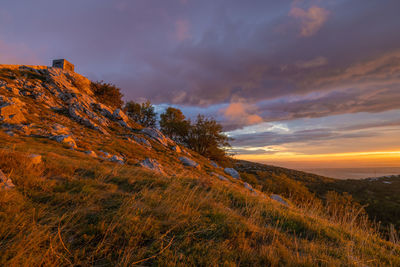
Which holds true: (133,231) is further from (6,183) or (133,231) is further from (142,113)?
(142,113)

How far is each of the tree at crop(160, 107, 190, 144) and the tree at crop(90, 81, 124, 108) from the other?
13.8m

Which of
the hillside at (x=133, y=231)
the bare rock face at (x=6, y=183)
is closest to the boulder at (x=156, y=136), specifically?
the hillside at (x=133, y=231)

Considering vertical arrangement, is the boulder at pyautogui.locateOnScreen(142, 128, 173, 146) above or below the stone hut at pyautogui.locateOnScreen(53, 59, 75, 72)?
below

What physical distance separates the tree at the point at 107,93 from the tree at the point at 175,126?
13834 millimetres

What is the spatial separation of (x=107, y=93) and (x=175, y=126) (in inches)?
841

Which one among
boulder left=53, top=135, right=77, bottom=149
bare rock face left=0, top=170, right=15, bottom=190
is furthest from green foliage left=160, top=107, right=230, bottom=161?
bare rock face left=0, top=170, right=15, bottom=190

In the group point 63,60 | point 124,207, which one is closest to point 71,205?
point 124,207

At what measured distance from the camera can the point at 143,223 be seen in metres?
3.22

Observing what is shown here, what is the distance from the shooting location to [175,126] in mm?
42188

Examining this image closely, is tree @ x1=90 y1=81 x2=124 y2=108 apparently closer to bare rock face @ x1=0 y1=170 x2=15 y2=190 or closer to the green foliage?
the green foliage

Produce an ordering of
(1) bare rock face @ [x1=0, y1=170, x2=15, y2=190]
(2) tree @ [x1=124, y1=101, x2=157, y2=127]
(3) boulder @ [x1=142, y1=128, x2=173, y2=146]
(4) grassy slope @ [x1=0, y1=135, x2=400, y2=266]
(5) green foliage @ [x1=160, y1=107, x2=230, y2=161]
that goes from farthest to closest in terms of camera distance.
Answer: (2) tree @ [x1=124, y1=101, x2=157, y2=127], (5) green foliage @ [x1=160, y1=107, x2=230, y2=161], (3) boulder @ [x1=142, y1=128, x2=173, y2=146], (1) bare rock face @ [x1=0, y1=170, x2=15, y2=190], (4) grassy slope @ [x1=0, y1=135, x2=400, y2=266]

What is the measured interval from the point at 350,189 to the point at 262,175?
57.8 ft

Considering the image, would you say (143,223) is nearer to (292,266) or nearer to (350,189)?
(292,266)

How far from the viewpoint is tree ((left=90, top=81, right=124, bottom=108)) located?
141 ft
